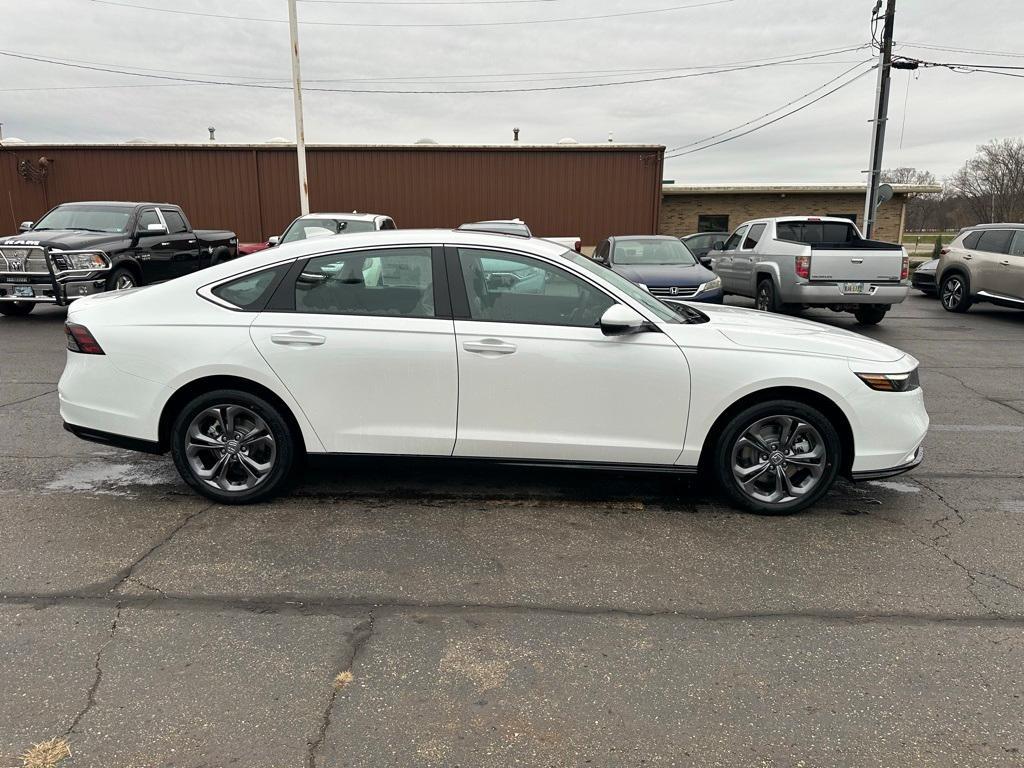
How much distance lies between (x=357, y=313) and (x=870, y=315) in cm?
1088

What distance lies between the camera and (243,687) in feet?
8.91

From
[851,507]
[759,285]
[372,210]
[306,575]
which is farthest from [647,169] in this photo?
[306,575]

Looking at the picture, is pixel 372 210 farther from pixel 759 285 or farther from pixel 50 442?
pixel 50 442

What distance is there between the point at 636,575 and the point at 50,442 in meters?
4.68

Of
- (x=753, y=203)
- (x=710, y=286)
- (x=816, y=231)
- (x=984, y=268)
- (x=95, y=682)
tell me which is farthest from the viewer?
(x=753, y=203)

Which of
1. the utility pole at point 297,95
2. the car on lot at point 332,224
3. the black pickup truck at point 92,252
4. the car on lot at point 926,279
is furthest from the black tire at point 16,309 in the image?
the car on lot at point 926,279

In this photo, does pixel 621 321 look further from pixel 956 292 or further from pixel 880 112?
pixel 880 112

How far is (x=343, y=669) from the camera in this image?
2.83 meters

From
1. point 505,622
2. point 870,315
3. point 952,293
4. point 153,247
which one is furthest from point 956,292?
point 153,247

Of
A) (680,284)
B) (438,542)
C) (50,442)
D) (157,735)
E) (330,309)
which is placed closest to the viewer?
(157,735)

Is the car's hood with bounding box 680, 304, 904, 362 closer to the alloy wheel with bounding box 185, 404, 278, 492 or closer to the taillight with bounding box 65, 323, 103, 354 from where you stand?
the alloy wheel with bounding box 185, 404, 278, 492

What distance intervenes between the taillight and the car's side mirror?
2.94 metres

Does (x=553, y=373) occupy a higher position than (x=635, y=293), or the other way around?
(x=635, y=293)

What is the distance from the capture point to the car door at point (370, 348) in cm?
415
